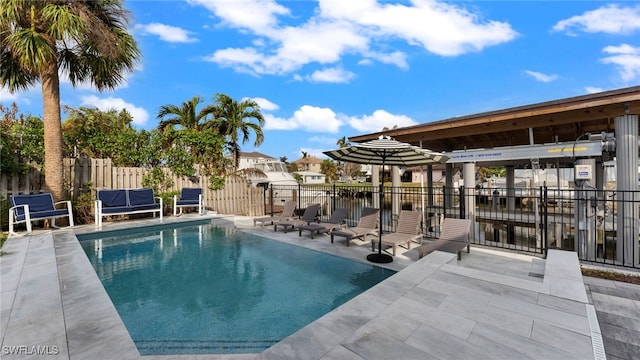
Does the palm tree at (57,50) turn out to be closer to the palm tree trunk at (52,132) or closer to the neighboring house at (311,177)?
the palm tree trunk at (52,132)

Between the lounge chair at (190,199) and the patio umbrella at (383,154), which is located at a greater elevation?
the patio umbrella at (383,154)

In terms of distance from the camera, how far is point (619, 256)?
→ 5.94 meters

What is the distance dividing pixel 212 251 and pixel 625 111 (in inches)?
377

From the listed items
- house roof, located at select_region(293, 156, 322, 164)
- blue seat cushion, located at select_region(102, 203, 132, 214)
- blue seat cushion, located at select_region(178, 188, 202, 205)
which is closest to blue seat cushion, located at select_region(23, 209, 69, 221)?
blue seat cushion, located at select_region(102, 203, 132, 214)

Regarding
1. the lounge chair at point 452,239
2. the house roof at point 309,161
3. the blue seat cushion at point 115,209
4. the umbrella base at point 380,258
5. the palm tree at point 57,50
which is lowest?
the umbrella base at point 380,258

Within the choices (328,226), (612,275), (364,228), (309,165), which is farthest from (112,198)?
(309,165)

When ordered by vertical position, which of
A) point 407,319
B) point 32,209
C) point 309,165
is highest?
point 309,165

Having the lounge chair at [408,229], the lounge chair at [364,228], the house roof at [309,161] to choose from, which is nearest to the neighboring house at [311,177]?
the house roof at [309,161]

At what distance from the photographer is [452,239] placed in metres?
5.93

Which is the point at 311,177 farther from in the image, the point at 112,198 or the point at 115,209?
the point at 115,209

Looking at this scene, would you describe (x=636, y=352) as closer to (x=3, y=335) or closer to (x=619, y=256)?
(x=619, y=256)

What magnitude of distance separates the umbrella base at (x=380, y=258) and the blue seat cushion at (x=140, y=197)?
8455mm

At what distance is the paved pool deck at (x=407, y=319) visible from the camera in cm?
228

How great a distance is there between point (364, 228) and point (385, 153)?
91.1 inches
